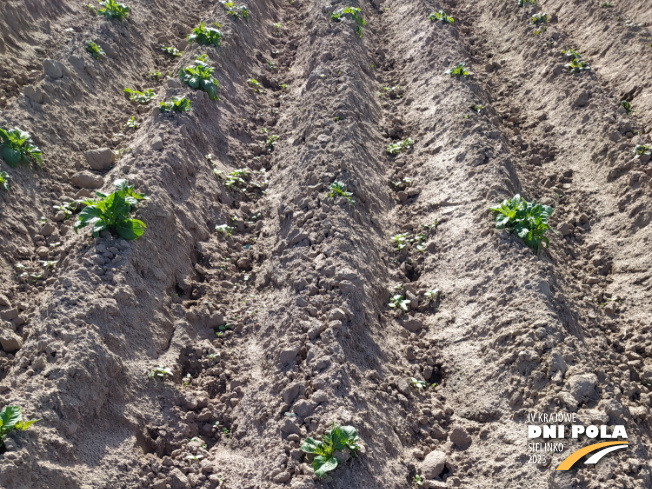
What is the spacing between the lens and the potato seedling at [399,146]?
7312 millimetres

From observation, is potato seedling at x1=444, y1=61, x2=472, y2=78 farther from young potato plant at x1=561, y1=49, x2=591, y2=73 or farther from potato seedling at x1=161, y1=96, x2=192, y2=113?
potato seedling at x1=161, y1=96, x2=192, y2=113

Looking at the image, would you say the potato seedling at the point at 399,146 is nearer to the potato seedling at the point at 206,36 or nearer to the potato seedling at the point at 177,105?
the potato seedling at the point at 177,105

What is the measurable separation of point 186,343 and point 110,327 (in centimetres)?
74

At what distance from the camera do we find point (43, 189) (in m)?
6.05

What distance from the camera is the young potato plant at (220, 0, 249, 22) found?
9477 mm

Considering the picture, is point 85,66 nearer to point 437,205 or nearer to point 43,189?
point 43,189

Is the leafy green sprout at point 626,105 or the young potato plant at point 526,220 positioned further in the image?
the leafy green sprout at point 626,105

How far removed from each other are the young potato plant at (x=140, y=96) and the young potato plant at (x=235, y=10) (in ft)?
8.71

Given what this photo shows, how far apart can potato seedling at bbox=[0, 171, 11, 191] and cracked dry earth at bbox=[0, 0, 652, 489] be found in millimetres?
116

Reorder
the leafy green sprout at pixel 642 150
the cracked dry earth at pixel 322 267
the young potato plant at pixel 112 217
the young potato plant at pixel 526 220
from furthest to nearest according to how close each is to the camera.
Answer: the leafy green sprout at pixel 642 150 → the young potato plant at pixel 526 220 → the young potato plant at pixel 112 217 → the cracked dry earth at pixel 322 267

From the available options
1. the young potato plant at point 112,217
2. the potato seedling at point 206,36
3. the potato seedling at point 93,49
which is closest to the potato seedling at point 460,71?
the potato seedling at point 206,36

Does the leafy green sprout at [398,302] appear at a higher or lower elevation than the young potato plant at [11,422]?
higher

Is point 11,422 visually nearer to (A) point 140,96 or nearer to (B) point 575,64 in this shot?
(A) point 140,96

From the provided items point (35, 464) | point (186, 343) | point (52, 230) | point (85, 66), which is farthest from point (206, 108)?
point (35, 464)
